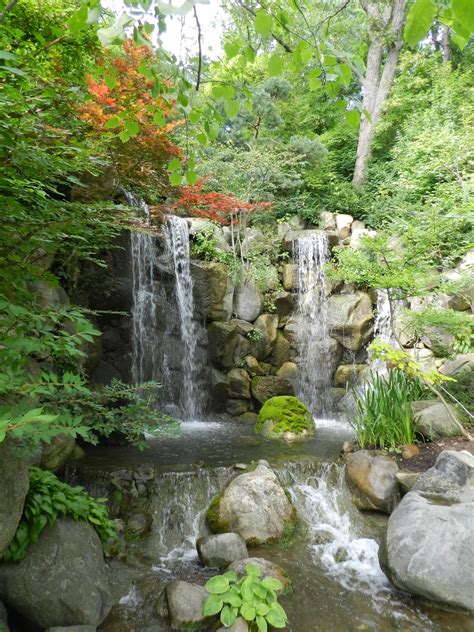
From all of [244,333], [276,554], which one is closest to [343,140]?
[244,333]

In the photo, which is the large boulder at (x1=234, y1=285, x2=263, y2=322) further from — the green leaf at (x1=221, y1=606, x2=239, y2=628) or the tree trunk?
the green leaf at (x1=221, y1=606, x2=239, y2=628)

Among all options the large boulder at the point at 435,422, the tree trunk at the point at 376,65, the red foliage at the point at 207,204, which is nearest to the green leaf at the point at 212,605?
the large boulder at the point at 435,422

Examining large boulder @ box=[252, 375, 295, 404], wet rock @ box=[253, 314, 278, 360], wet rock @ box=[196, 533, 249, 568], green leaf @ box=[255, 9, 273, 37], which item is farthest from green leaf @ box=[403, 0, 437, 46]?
wet rock @ box=[253, 314, 278, 360]

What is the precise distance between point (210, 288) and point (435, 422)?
5964mm

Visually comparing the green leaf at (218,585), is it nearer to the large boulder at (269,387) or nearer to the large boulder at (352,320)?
the large boulder at (269,387)

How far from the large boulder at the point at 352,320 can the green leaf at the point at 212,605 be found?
26.1 ft

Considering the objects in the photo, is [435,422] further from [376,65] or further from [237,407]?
[376,65]

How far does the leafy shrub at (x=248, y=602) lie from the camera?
9.82ft

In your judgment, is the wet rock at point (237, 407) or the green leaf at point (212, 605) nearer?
the green leaf at point (212, 605)

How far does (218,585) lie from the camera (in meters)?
3.18

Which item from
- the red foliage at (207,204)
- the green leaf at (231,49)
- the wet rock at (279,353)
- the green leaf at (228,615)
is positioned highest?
the red foliage at (207,204)

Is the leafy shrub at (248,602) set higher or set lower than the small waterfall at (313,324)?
lower

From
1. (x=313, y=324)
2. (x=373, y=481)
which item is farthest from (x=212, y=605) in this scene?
(x=313, y=324)

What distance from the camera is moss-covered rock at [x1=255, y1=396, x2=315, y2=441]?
757 centimetres
